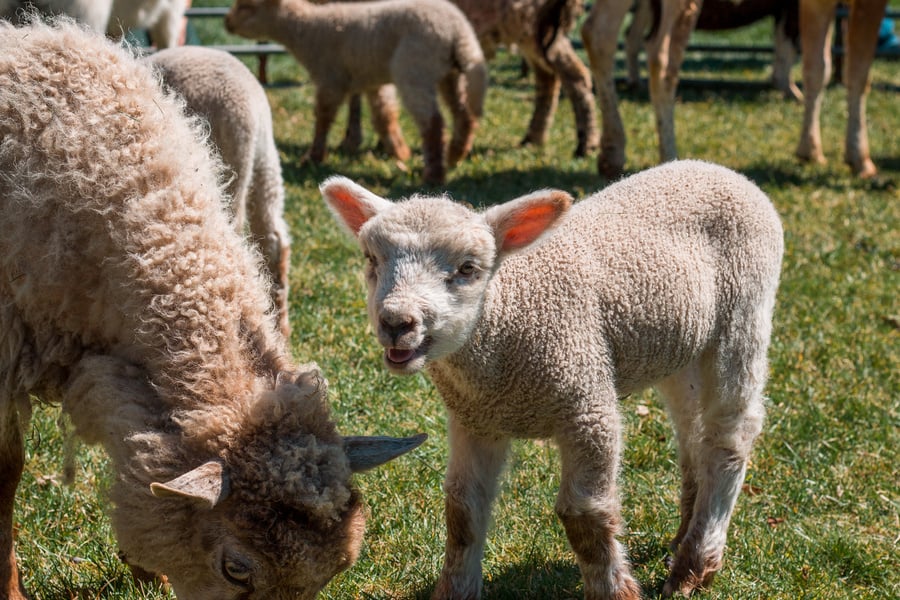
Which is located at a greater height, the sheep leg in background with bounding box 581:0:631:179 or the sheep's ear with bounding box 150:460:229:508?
the sheep's ear with bounding box 150:460:229:508

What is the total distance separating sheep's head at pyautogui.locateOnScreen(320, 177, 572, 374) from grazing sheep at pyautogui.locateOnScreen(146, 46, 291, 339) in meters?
2.44

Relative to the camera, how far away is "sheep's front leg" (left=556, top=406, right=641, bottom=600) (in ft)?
12.3

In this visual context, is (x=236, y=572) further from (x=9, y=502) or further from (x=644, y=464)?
(x=644, y=464)

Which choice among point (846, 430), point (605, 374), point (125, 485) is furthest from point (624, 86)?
point (125, 485)

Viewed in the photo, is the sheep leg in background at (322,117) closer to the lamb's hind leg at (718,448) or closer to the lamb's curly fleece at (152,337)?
the lamb's hind leg at (718,448)

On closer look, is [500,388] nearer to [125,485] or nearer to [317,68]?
[125,485]

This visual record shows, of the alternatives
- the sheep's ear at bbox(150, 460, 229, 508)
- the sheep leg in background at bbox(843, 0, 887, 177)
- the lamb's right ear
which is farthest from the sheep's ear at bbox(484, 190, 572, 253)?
the sheep leg in background at bbox(843, 0, 887, 177)

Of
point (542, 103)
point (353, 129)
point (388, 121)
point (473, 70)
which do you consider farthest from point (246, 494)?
point (542, 103)

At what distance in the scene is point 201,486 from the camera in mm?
2984

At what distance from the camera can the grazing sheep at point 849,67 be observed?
436 inches

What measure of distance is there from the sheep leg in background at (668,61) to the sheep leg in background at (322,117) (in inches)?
110

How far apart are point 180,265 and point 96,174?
38cm

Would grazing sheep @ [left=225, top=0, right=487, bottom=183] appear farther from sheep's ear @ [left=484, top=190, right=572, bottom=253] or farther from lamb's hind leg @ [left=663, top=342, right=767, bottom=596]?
sheep's ear @ [left=484, top=190, right=572, bottom=253]

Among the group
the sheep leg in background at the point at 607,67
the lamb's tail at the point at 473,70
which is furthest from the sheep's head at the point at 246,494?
the sheep leg in background at the point at 607,67
